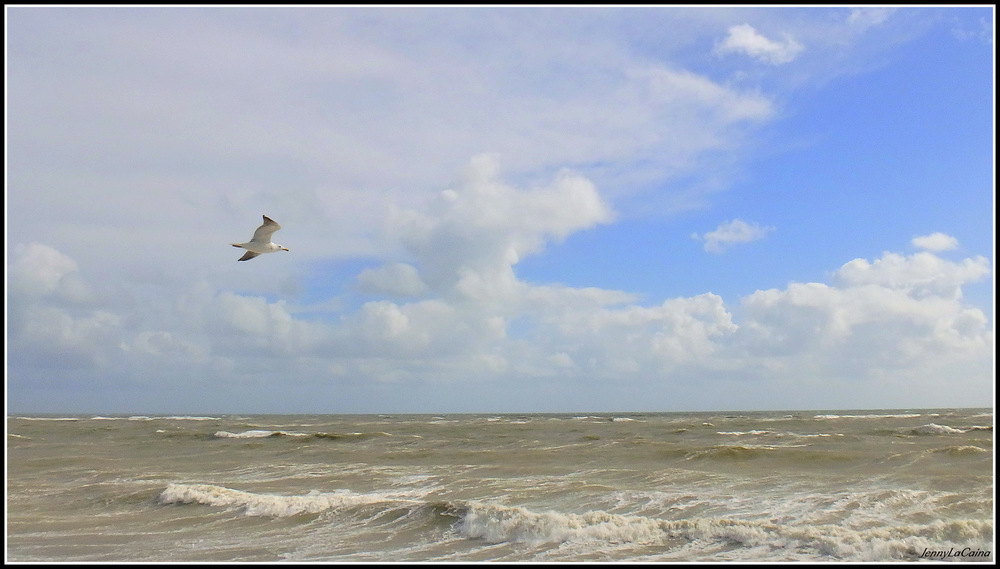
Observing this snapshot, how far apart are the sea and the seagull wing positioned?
5689 mm

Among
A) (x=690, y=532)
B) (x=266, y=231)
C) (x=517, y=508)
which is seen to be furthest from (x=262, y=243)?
(x=690, y=532)

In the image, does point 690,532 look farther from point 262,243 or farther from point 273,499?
point 262,243

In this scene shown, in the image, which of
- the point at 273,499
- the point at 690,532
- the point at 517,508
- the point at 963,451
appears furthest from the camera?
the point at 963,451

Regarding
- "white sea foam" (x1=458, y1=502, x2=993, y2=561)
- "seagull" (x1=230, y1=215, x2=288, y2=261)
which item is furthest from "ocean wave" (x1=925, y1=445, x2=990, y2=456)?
"seagull" (x1=230, y1=215, x2=288, y2=261)

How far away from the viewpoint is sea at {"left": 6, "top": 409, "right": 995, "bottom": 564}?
8.70 meters

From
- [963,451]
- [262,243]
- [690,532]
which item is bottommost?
[690,532]

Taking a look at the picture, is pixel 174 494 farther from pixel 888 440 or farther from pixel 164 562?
pixel 888 440

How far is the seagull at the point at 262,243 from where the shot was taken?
15.9 metres

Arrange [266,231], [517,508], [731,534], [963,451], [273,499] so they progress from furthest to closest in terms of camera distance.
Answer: [963,451] < [266,231] < [273,499] < [517,508] < [731,534]

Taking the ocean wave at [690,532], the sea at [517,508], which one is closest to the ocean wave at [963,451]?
the sea at [517,508]

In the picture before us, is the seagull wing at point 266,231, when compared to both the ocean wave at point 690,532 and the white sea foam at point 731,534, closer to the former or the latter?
the ocean wave at point 690,532

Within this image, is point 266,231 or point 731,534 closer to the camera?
point 731,534

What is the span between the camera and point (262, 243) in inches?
656

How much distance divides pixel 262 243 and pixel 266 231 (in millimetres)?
596
